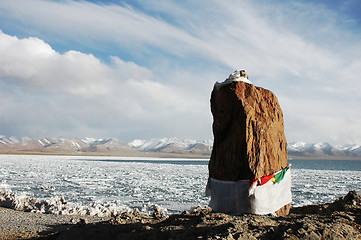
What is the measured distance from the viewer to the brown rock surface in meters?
4.41

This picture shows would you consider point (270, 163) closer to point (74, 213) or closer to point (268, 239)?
point (268, 239)

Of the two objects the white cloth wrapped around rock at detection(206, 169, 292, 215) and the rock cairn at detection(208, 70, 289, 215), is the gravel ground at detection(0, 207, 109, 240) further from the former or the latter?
the rock cairn at detection(208, 70, 289, 215)

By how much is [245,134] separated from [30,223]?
4.26 metres

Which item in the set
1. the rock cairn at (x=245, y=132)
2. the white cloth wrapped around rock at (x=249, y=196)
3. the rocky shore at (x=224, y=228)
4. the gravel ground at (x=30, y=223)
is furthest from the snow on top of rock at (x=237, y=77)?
the gravel ground at (x=30, y=223)

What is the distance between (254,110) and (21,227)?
4469 millimetres

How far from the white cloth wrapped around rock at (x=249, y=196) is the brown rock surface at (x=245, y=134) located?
A: 5.2 inches

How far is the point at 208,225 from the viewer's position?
3.62m

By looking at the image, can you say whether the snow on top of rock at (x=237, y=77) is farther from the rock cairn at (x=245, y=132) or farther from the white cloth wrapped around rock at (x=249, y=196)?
the white cloth wrapped around rock at (x=249, y=196)

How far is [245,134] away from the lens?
173 inches

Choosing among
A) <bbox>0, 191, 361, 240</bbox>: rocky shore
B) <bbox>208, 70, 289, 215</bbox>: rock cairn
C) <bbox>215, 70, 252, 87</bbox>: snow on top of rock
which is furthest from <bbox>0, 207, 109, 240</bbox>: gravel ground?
<bbox>215, 70, 252, 87</bbox>: snow on top of rock

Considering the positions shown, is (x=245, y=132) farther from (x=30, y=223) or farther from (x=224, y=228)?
(x=30, y=223)

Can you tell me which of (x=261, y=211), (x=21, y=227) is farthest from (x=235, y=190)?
(x=21, y=227)

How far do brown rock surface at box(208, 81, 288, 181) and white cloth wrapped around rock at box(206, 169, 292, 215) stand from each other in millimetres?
132

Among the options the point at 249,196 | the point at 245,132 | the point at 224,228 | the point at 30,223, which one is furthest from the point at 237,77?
the point at 30,223
